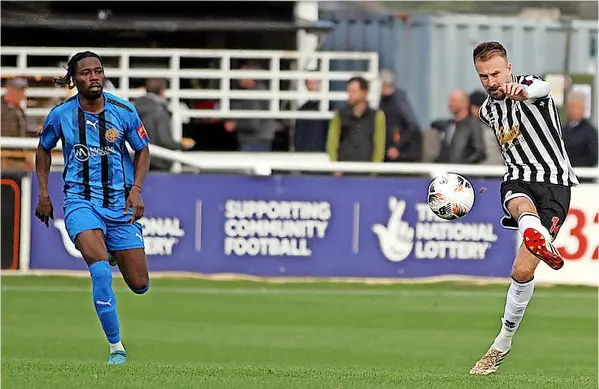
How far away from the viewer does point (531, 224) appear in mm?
10367

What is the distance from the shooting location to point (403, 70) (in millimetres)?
26266

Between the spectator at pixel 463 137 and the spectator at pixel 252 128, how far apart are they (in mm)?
3360

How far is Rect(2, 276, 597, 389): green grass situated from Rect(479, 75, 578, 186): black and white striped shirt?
1.44m

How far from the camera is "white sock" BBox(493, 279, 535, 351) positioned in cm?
1079

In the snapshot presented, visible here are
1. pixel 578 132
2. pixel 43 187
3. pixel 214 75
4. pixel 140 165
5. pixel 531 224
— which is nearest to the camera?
pixel 531 224

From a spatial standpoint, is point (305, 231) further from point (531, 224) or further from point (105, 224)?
point (531, 224)

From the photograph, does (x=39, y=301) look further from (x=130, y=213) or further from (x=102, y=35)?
Result: (x=102, y=35)

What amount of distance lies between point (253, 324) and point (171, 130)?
584 centimetres

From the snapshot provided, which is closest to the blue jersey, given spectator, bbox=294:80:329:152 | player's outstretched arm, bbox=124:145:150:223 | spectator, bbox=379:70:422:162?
player's outstretched arm, bbox=124:145:150:223

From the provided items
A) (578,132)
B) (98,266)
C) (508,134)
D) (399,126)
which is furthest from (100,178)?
(578,132)

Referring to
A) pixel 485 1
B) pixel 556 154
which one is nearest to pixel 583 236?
pixel 556 154

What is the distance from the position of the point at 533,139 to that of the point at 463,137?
9474 mm

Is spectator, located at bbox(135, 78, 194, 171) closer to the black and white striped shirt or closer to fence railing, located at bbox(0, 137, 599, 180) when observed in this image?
fence railing, located at bbox(0, 137, 599, 180)

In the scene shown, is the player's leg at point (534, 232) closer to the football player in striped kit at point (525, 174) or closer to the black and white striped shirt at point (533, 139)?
the football player in striped kit at point (525, 174)
